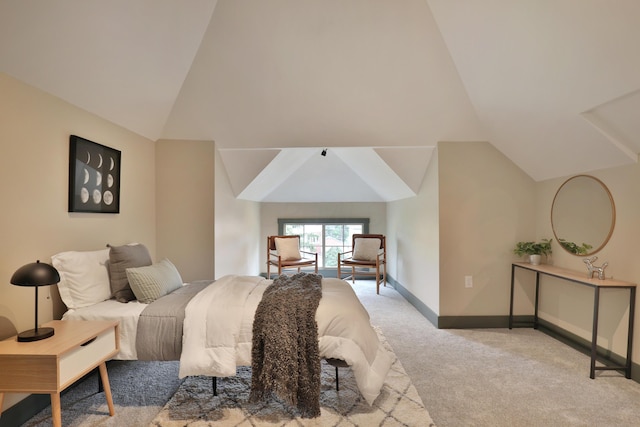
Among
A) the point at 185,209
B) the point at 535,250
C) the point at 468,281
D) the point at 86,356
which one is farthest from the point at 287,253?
the point at 86,356

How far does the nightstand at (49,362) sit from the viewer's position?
1.56m

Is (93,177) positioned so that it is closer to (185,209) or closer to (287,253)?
(185,209)

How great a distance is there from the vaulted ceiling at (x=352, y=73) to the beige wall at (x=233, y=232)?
0.32 metres

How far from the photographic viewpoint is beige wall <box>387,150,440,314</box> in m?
3.66

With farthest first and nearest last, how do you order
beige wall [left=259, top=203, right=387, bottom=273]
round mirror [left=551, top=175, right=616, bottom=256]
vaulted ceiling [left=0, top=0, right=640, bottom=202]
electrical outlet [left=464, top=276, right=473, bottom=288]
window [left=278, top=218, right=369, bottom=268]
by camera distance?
1. window [left=278, top=218, right=369, bottom=268]
2. beige wall [left=259, top=203, right=387, bottom=273]
3. electrical outlet [left=464, top=276, right=473, bottom=288]
4. round mirror [left=551, top=175, right=616, bottom=256]
5. vaulted ceiling [left=0, top=0, right=640, bottom=202]

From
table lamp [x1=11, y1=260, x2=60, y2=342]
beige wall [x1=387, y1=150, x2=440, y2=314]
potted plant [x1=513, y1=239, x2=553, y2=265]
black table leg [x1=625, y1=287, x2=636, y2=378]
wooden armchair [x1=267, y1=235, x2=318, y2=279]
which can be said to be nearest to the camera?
table lamp [x1=11, y1=260, x2=60, y2=342]

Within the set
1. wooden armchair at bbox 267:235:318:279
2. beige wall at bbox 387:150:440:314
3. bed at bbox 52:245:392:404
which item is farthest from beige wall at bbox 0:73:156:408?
beige wall at bbox 387:150:440:314

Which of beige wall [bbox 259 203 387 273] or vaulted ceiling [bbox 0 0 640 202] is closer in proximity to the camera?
vaulted ceiling [bbox 0 0 640 202]

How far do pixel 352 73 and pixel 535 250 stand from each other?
8.69ft

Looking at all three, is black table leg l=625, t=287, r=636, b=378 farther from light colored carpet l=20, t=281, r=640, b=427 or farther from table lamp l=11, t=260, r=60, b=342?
table lamp l=11, t=260, r=60, b=342

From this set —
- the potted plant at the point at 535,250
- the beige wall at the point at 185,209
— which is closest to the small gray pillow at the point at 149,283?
the beige wall at the point at 185,209

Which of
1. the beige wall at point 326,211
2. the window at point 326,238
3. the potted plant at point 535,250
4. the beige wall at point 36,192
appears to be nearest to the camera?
the beige wall at point 36,192

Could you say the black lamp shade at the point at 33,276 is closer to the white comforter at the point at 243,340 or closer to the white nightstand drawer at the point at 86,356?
the white nightstand drawer at the point at 86,356

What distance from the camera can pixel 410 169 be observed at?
3959mm
